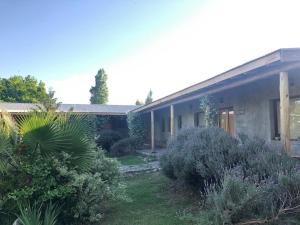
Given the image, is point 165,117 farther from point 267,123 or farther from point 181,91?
point 267,123

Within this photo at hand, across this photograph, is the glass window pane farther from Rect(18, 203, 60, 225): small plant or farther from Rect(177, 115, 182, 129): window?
Rect(177, 115, 182, 129): window

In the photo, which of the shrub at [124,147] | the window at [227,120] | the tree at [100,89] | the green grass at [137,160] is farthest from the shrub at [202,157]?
the tree at [100,89]

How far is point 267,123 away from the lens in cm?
995

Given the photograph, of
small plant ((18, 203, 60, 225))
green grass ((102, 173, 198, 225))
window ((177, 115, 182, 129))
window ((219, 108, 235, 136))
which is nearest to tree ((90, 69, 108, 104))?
window ((177, 115, 182, 129))

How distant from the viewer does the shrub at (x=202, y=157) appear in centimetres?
571

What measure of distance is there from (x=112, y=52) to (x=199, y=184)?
42.0 feet

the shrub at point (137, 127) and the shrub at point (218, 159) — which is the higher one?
the shrub at point (137, 127)

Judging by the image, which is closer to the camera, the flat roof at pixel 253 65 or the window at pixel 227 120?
the flat roof at pixel 253 65

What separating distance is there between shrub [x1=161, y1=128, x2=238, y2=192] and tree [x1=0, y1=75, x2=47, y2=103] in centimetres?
3693

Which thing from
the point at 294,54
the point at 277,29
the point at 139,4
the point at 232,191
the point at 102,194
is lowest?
the point at 102,194

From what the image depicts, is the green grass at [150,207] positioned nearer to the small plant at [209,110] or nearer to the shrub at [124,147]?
the small plant at [209,110]

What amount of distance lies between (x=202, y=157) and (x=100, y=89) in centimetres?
4030

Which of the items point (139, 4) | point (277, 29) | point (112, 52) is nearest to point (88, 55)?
point (112, 52)

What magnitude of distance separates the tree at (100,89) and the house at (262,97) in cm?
3080
